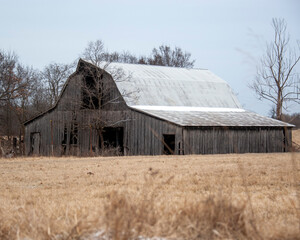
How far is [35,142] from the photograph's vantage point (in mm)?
40312

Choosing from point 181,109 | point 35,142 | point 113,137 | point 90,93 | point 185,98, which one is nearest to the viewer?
point 90,93

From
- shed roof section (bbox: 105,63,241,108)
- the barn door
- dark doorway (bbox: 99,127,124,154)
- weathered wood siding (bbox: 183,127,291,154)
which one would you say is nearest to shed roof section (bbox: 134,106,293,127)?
weathered wood siding (bbox: 183,127,291,154)

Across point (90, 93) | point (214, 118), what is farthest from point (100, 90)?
point (214, 118)

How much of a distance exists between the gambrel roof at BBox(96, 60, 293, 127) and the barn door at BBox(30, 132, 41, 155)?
28.2 feet

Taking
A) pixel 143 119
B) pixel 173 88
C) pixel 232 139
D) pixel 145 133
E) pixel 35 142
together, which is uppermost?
pixel 173 88

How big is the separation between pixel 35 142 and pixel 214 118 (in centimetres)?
1554

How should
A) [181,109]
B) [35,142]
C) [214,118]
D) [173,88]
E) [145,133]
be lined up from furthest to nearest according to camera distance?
1. [35,142]
2. [173,88]
3. [181,109]
4. [214,118]
5. [145,133]

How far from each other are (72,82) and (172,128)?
10.7m

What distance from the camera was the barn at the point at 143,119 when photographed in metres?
32.0

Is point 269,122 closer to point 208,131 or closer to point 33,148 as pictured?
point 208,131

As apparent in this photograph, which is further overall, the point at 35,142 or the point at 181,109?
the point at 35,142

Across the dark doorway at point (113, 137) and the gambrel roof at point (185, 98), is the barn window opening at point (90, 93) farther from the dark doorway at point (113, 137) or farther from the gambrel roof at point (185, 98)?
the dark doorway at point (113, 137)

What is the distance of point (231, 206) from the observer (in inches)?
202

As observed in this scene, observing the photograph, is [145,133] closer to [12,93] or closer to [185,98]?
[185,98]
